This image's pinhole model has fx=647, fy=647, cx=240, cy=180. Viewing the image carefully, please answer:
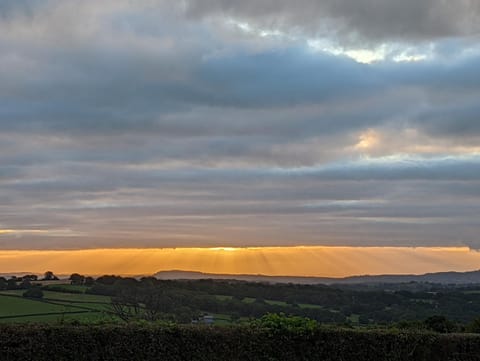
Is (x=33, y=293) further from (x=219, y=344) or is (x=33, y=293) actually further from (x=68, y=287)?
(x=219, y=344)

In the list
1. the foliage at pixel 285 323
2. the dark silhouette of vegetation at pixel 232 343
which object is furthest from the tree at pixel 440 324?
the foliage at pixel 285 323

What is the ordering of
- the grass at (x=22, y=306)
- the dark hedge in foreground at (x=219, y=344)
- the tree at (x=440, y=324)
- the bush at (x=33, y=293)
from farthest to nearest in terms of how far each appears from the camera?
the bush at (x=33, y=293) < the grass at (x=22, y=306) < the tree at (x=440, y=324) < the dark hedge in foreground at (x=219, y=344)

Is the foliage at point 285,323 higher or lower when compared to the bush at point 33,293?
lower

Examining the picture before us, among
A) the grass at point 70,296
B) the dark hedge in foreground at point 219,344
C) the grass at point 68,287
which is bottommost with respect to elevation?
the dark hedge in foreground at point 219,344

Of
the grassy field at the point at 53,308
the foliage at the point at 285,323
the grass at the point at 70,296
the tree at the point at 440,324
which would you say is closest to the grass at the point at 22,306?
the grassy field at the point at 53,308

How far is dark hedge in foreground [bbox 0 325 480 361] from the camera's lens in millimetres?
10516

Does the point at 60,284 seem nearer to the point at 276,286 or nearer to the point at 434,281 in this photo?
the point at 276,286

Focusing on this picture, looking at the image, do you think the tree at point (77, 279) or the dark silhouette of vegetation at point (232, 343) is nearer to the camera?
the dark silhouette of vegetation at point (232, 343)

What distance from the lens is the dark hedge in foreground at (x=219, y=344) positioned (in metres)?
10.5

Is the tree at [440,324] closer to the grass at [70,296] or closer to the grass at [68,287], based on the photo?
the grass at [70,296]

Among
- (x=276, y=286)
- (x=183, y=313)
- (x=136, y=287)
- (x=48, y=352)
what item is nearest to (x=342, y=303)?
(x=276, y=286)

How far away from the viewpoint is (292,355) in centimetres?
1213

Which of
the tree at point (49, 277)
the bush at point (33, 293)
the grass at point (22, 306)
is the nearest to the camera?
the grass at point (22, 306)

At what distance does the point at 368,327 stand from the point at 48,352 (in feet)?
21.3
